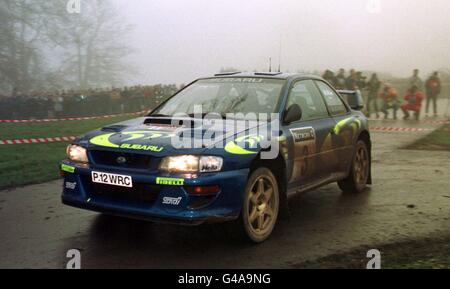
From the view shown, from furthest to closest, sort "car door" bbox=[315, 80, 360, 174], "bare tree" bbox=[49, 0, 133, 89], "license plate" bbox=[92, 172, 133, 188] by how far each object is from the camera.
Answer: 1. "bare tree" bbox=[49, 0, 133, 89]
2. "car door" bbox=[315, 80, 360, 174]
3. "license plate" bbox=[92, 172, 133, 188]

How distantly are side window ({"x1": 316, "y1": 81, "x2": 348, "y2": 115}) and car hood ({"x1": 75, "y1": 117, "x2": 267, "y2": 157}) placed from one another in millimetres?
1558

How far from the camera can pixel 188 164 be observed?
4137 mm

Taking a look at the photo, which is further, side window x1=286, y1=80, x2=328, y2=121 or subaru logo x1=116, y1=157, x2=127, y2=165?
side window x1=286, y1=80, x2=328, y2=121

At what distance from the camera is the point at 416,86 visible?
1831 centimetres

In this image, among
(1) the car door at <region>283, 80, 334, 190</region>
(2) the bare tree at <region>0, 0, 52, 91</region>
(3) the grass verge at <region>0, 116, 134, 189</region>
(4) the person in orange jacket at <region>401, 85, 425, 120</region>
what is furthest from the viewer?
(2) the bare tree at <region>0, 0, 52, 91</region>

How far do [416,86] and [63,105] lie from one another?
1282 cm

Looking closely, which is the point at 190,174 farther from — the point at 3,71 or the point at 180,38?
the point at 3,71

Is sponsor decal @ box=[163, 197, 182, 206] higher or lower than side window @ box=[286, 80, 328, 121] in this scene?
lower

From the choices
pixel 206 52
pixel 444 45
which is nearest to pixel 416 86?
pixel 444 45

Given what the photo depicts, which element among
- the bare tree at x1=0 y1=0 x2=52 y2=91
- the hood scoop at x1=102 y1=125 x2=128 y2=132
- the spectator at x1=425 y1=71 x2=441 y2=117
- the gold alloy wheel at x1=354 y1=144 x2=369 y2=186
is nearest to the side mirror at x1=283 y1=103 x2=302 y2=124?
the hood scoop at x1=102 y1=125 x2=128 y2=132

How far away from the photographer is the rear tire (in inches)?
258

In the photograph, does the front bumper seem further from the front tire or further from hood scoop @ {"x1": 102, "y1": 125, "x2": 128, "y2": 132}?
hood scoop @ {"x1": 102, "y1": 125, "x2": 128, "y2": 132}

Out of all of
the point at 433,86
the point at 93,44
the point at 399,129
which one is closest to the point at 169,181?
the point at 399,129

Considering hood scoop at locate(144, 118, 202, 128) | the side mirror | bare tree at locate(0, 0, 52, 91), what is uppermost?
bare tree at locate(0, 0, 52, 91)
